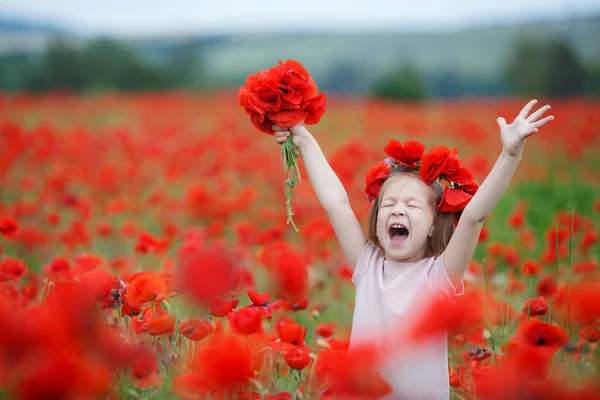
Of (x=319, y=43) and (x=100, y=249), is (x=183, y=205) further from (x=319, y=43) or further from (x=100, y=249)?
(x=319, y=43)

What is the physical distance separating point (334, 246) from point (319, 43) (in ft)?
94.4

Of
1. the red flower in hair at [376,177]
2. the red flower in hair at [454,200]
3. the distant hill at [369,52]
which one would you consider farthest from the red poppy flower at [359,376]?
the distant hill at [369,52]

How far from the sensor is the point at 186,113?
32.7 feet

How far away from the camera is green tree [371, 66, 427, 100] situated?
13.8 m

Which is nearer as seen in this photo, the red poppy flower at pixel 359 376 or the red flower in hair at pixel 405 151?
the red poppy flower at pixel 359 376

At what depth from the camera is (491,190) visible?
1.73 metres

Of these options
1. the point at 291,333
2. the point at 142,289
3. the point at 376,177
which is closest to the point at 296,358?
the point at 291,333

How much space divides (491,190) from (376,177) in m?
0.39

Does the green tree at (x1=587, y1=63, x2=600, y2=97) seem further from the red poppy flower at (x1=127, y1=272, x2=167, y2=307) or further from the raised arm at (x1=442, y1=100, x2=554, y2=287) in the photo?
Answer: the red poppy flower at (x1=127, y1=272, x2=167, y2=307)

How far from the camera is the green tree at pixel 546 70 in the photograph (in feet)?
42.1

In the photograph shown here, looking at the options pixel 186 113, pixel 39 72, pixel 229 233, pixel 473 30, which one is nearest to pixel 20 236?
pixel 229 233

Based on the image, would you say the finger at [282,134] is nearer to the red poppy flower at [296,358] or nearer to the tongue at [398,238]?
the tongue at [398,238]

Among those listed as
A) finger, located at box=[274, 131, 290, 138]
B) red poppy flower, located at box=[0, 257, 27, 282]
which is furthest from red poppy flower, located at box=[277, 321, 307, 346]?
red poppy flower, located at box=[0, 257, 27, 282]

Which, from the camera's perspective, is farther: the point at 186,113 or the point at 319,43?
the point at 319,43
